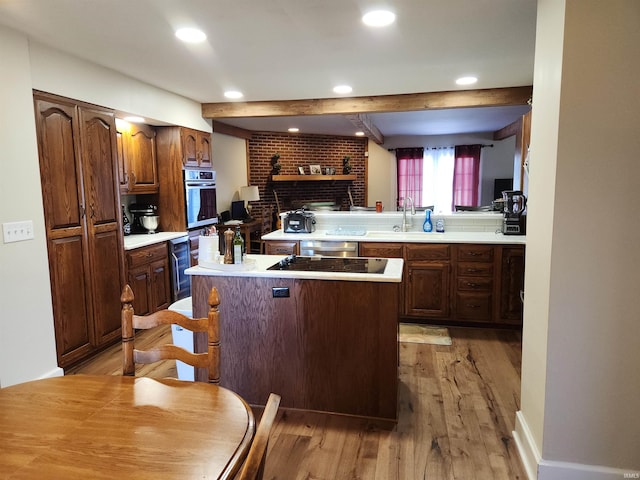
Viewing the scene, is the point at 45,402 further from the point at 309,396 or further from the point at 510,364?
the point at 510,364

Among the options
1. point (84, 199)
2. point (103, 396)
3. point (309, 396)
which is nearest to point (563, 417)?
point (309, 396)

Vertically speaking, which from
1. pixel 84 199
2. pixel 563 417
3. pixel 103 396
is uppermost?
pixel 84 199

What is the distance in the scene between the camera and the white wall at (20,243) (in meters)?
2.55

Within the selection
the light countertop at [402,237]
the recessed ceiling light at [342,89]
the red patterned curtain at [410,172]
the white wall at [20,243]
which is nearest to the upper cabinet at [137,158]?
the white wall at [20,243]

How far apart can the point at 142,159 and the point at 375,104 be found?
8.38 feet

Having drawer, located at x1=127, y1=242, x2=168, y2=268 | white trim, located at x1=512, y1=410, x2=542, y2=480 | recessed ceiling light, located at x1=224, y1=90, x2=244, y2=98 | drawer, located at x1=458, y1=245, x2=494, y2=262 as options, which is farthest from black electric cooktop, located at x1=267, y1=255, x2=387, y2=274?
recessed ceiling light, located at x1=224, y1=90, x2=244, y2=98

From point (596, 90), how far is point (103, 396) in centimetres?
207

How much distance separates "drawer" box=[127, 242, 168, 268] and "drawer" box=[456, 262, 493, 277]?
2.90 meters

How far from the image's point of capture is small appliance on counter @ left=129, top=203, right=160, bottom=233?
450 centimetres

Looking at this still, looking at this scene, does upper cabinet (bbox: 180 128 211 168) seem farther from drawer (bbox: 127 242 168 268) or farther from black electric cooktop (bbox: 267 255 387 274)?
black electric cooktop (bbox: 267 255 387 274)

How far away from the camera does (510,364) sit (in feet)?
10.5

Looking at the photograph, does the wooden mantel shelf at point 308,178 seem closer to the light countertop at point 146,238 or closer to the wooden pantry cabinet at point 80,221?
the light countertop at point 146,238

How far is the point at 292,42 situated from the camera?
2834mm

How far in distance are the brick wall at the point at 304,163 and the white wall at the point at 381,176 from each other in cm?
19
